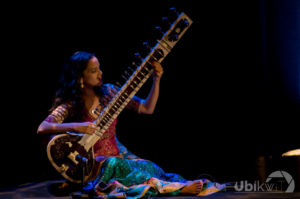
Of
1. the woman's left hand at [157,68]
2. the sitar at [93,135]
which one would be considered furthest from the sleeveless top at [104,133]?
the woman's left hand at [157,68]

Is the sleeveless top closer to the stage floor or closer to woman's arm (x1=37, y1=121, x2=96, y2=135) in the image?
woman's arm (x1=37, y1=121, x2=96, y2=135)

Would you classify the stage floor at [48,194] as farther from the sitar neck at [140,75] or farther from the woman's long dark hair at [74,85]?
the woman's long dark hair at [74,85]

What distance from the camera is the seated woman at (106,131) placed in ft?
7.67

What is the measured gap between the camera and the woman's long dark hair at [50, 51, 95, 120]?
8.95 feet

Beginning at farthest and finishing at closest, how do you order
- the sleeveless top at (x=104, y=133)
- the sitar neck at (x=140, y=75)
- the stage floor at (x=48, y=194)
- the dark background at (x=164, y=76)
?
the dark background at (x=164, y=76)
the sleeveless top at (x=104, y=133)
the sitar neck at (x=140, y=75)
the stage floor at (x=48, y=194)

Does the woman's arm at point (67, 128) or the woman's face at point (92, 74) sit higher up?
the woman's face at point (92, 74)

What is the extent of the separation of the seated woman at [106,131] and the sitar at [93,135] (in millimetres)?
65

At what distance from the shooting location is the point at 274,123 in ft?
9.77

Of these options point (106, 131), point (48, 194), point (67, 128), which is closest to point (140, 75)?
point (106, 131)

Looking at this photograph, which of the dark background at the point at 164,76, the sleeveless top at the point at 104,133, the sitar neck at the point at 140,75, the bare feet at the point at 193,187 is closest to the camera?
the bare feet at the point at 193,187

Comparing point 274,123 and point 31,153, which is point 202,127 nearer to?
point 274,123

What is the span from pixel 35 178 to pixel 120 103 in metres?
1.81

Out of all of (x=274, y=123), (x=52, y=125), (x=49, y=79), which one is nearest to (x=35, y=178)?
(x=49, y=79)

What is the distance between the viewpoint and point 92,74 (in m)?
2.72
